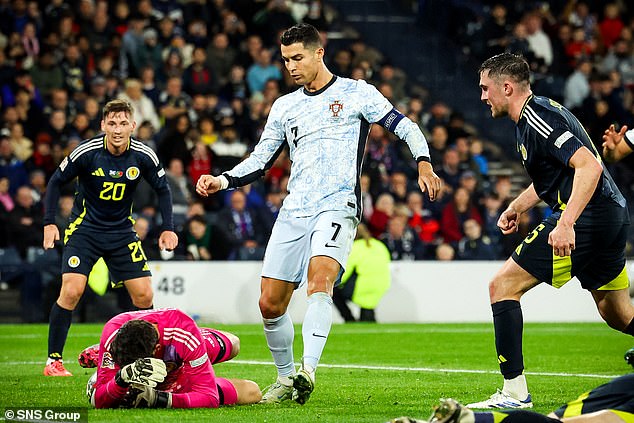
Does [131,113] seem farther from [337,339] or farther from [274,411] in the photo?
[337,339]

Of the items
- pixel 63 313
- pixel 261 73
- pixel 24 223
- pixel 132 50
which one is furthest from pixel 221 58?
pixel 63 313

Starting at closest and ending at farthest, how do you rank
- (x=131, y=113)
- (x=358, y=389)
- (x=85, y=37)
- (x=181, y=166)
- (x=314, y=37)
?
(x=314, y=37) < (x=358, y=389) < (x=131, y=113) < (x=181, y=166) < (x=85, y=37)

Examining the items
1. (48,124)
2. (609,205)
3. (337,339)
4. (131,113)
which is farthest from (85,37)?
(609,205)

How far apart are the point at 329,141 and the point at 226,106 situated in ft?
43.3

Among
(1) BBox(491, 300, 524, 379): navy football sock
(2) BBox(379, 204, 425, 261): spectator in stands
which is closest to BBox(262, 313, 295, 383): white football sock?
Result: (1) BBox(491, 300, 524, 379): navy football sock

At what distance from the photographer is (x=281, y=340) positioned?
8.02 m

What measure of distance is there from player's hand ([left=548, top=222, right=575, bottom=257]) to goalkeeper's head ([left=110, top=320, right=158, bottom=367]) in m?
2.51

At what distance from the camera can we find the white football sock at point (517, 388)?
7.42 meters

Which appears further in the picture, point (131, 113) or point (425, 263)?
point (425, 263)

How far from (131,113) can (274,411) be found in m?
3.81

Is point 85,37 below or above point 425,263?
above

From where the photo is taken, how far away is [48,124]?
750 inches

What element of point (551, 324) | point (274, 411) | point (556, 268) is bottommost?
point (551, 324)

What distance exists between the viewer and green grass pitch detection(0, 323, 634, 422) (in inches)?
288
